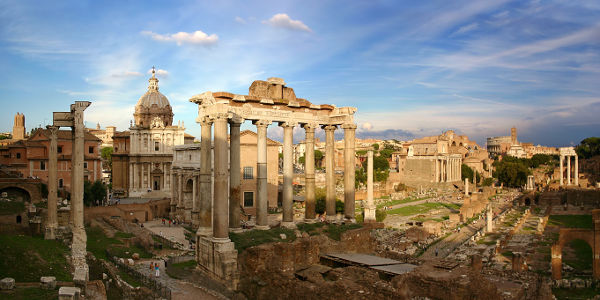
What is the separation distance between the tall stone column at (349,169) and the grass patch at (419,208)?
33528 millimetres

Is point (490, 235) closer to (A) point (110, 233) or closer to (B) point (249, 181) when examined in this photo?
(B) point (249, 181)

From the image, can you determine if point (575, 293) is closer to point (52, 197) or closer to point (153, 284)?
point (153, 284)

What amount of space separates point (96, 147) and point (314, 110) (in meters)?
31.3

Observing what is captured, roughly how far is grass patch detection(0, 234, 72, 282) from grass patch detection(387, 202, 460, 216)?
4146 centimetres

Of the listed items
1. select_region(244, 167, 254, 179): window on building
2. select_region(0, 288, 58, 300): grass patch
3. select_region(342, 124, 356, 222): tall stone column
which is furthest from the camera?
select_region(244, 167, 254, 179): window on building

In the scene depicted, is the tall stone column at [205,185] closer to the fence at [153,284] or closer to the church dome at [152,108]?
the fence at [153,284]

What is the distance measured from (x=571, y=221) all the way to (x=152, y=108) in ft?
151

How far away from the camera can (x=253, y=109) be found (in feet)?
56.3

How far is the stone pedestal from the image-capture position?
46.4 ft

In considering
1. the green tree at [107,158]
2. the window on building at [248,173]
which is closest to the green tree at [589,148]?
the window on building at [248,173]

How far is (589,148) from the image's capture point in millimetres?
94688

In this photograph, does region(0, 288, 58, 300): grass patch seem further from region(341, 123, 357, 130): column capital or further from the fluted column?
region(341, 123, 357, 130): column capital

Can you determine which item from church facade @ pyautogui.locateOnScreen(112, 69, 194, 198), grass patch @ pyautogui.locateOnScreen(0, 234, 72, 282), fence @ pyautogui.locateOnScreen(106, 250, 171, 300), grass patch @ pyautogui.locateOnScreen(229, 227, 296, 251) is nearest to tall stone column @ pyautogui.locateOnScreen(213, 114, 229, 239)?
grass patch @ pyautogui.locateOnScreen(229, 227, 296, 251)

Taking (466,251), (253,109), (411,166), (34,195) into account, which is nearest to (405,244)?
(466,251)
